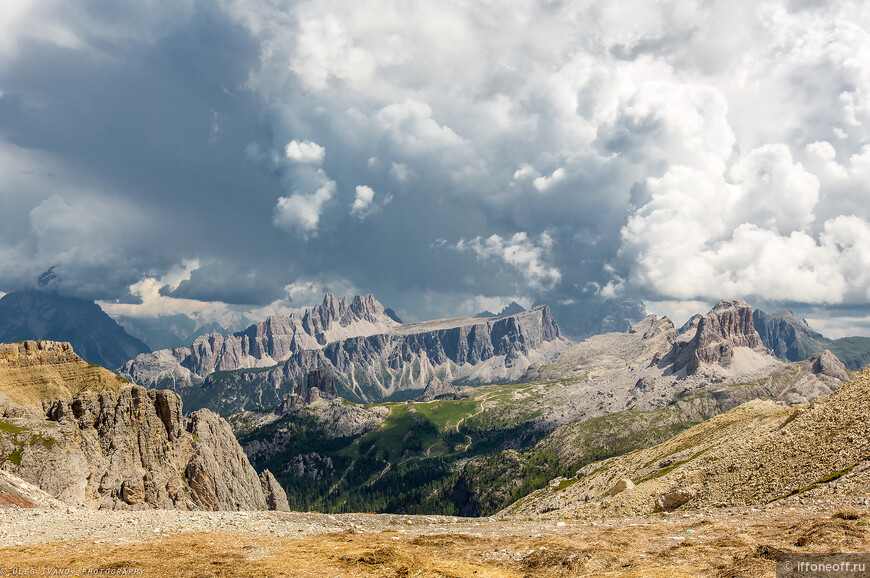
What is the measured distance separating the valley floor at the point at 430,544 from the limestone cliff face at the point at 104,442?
5751 centimetres

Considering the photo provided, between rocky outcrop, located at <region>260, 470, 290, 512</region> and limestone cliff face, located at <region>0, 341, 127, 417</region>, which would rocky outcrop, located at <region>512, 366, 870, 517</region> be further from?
rocky outcrop, located at <region>260, 470, 290, 512</region>

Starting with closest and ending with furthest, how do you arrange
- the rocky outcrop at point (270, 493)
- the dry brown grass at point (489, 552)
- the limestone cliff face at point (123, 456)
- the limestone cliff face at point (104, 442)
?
the dry brown grass at point (489, 552) → the limestone cliff face at point (123, 456) → the limestone cliff face at point (104, 442) → the rocky outcrop at point (270, 493)

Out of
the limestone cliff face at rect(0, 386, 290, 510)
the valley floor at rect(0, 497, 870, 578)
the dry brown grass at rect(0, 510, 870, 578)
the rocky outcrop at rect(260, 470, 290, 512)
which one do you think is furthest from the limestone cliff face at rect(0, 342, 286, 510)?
the dry brown grass at rect(0, 510, 870, 578)

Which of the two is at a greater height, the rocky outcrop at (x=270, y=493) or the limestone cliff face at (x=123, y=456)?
the limestone cliff face at (x=123, y=456)

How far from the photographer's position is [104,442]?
11088cm

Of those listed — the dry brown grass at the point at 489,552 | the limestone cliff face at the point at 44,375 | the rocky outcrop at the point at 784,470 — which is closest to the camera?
the dry brown grass at the point at 489,552

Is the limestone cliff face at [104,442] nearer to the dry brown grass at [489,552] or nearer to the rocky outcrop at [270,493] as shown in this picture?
the rocky outcrop at [270,493]

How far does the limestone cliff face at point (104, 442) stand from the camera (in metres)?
89.1

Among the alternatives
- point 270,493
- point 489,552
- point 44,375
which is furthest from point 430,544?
point 270,493

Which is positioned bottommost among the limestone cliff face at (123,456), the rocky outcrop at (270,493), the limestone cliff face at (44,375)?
the rocky outcrop at (270,493)

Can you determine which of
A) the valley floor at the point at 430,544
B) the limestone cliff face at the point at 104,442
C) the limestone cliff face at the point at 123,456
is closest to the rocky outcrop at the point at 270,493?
the limestone cliff face at the point at 104,442

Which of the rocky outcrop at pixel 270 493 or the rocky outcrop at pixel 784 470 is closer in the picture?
the rocky outcrop at pixel 784 470

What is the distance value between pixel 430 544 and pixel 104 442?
11034cm

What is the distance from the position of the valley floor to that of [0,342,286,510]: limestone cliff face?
5751 cm
